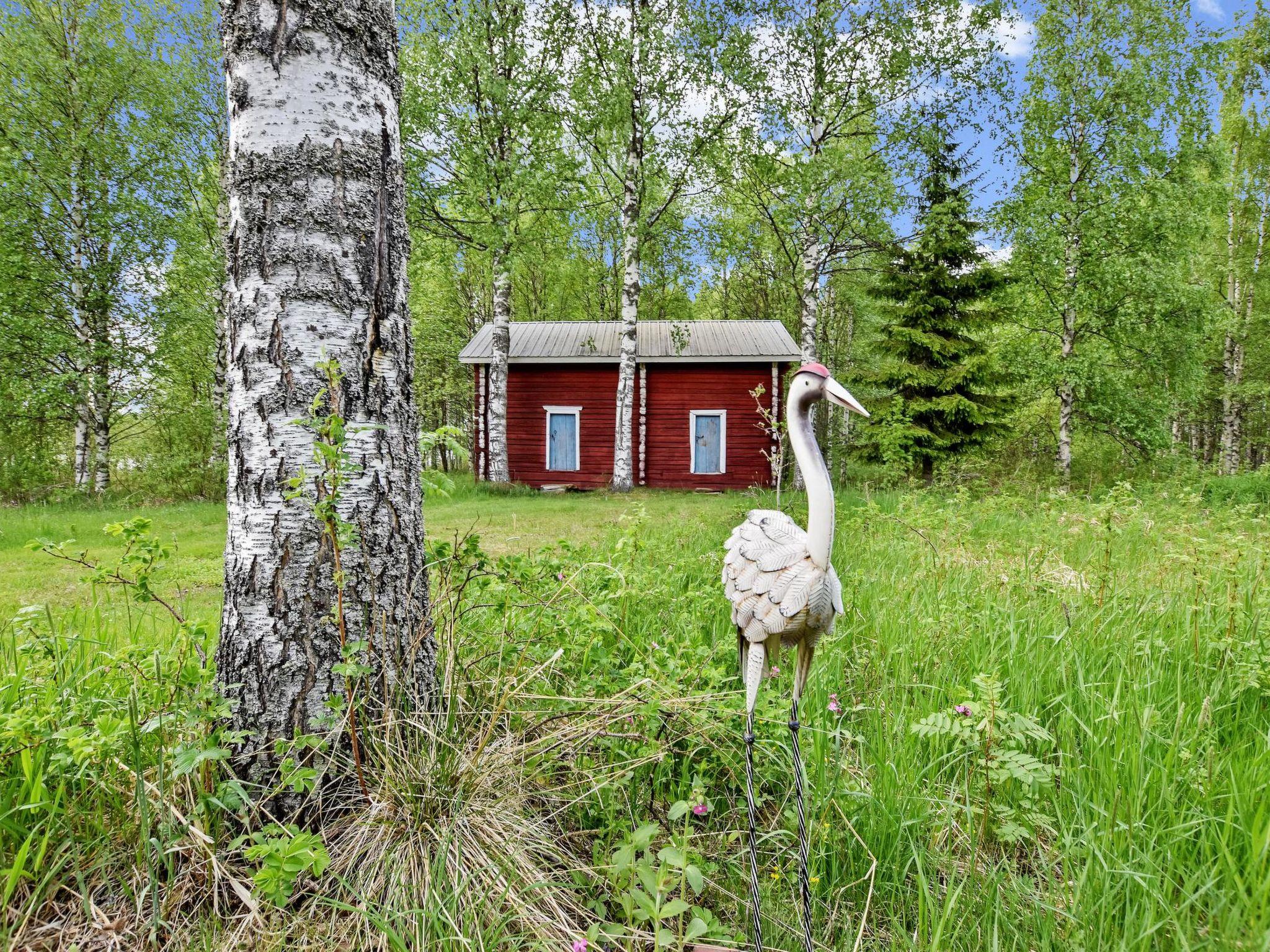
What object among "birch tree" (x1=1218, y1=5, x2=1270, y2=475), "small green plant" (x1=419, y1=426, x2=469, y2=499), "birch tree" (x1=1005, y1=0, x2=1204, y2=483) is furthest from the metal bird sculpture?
"birch tree" (x1=1218, y1=5, x2=1270, y2=475)

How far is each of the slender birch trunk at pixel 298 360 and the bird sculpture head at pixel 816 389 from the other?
1154mm

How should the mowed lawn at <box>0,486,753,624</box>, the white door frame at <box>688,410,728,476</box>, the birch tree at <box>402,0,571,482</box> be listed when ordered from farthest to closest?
the white door frame at <box>688,410,728,476</box>, the birch tree at <box>402,0,571,482</box>, the mowed lawn at <box>0,486,753,624</box>

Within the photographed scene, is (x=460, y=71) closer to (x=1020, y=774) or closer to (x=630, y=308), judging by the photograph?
(x=630, y=308)

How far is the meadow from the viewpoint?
125 centimetres

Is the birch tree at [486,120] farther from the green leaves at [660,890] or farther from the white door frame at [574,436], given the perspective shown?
the green leaves at [660,890]

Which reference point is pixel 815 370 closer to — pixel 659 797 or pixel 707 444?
pixel 659 797

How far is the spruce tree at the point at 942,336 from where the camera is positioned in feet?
37.7

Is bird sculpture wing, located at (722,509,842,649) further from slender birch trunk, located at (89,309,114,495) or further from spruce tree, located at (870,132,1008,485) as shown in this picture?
slender birch trunk, located at (89,309,114,495)

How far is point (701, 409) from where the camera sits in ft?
46.8

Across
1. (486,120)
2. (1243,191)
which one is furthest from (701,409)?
(1243,191)

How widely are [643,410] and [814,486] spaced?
13.3 meters

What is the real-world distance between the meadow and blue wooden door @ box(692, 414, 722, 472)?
1174cm

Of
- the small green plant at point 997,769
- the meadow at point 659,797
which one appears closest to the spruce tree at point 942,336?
the meadow at point 659,797

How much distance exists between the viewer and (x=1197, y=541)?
299cm
